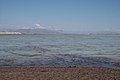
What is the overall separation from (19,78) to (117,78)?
5.50 m

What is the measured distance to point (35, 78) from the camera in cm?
1284

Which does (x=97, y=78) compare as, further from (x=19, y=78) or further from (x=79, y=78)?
(x=19, y=78)

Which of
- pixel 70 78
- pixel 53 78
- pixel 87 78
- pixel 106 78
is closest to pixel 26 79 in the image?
pixel 53 78

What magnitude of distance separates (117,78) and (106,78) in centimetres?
64

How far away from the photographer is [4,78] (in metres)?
12.7

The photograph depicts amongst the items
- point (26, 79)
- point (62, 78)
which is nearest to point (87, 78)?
point (62, 78)

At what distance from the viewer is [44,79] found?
12516mm

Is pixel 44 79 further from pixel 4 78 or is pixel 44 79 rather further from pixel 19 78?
pixel 4 78

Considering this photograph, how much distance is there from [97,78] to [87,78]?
57 centimetres

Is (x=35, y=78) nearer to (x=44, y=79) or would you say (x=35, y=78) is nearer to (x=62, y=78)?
(x=44, y=79)

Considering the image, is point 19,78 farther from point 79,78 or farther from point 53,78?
point 79,78

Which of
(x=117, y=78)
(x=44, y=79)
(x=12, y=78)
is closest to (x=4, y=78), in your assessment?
(x=12, y=78)

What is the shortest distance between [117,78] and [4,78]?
6.31 m

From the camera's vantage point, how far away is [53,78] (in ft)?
42.1
